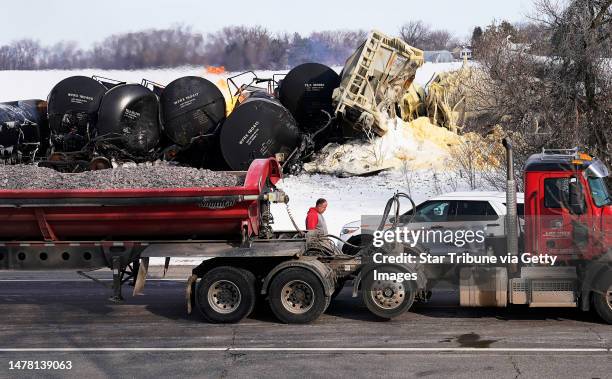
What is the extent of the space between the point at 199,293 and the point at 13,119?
610 inches

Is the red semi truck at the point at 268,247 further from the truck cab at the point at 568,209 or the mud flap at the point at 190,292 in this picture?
the mud flap at the point at 190,292

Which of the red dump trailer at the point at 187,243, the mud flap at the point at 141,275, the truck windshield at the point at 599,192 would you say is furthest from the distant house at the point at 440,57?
the mud flap at the point at 141,275

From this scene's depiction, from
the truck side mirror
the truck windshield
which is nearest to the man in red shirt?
the truck side mirror

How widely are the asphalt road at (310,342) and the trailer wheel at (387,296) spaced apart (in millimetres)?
211

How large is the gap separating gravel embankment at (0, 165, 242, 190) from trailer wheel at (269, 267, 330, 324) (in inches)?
61.7

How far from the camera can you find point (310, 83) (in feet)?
81.6

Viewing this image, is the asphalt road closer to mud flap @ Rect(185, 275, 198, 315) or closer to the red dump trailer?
mud flap @ Rect(185, 275, 198, 315)

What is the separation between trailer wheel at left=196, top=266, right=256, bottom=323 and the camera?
38.1ft

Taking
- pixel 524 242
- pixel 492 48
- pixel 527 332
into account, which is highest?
pixel 492 48

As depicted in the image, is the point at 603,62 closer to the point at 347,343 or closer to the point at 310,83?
the point at 310,83

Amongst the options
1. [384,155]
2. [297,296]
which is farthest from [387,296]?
[384,155]

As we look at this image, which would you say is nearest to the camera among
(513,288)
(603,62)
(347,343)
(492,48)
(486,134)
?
(347,343)

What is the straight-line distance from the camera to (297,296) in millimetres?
Result: 11609

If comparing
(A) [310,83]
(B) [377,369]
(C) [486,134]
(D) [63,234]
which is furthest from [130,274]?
(C) [486,134]
